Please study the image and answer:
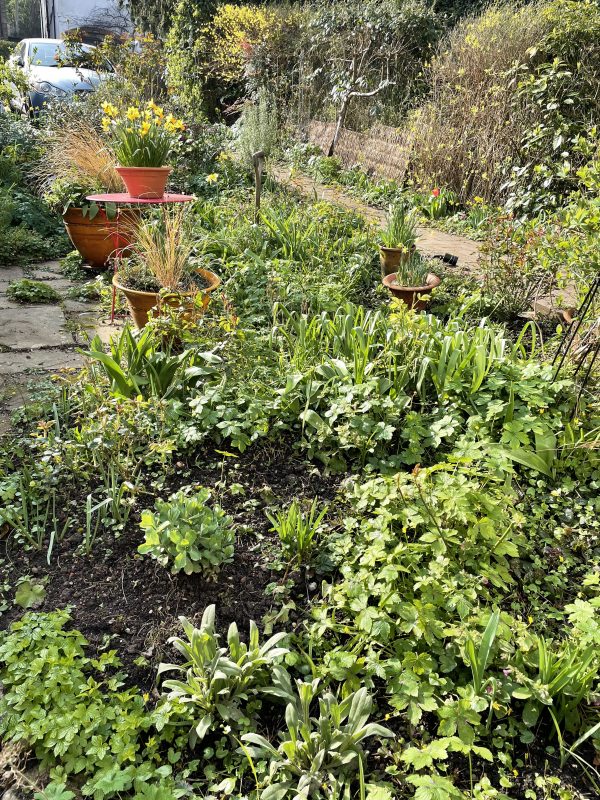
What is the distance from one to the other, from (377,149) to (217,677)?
28.9 feet

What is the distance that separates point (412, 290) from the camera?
14.0 feet

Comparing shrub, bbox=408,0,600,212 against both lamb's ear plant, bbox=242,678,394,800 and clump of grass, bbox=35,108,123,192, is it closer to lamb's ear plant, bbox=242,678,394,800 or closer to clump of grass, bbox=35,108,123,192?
clump of grass, bbox=35,108,123,192

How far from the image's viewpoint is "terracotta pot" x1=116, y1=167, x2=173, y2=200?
431 cm

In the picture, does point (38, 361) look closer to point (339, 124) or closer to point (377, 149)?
point (377, 149)

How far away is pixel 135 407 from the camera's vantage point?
2885mm

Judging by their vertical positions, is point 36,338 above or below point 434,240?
below

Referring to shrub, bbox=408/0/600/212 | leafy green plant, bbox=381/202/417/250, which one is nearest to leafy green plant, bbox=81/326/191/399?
leafy green plant, bbox=381/202/417/250

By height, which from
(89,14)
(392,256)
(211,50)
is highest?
(89,14)

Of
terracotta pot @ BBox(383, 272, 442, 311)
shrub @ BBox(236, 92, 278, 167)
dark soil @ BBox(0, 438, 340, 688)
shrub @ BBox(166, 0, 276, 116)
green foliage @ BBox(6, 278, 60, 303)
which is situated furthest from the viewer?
shrub @ BBox(166, 0, 276, 116)

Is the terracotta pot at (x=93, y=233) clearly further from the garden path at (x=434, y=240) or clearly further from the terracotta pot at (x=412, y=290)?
the terracotta pot at (x=412, y=290)

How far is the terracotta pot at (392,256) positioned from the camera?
4.68 metres

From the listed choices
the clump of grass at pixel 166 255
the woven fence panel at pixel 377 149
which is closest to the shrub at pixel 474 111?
the woven fence panel at pixel 377 149

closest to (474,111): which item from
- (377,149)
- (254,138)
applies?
(377,149)

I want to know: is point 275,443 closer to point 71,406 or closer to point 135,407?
point 135,407
